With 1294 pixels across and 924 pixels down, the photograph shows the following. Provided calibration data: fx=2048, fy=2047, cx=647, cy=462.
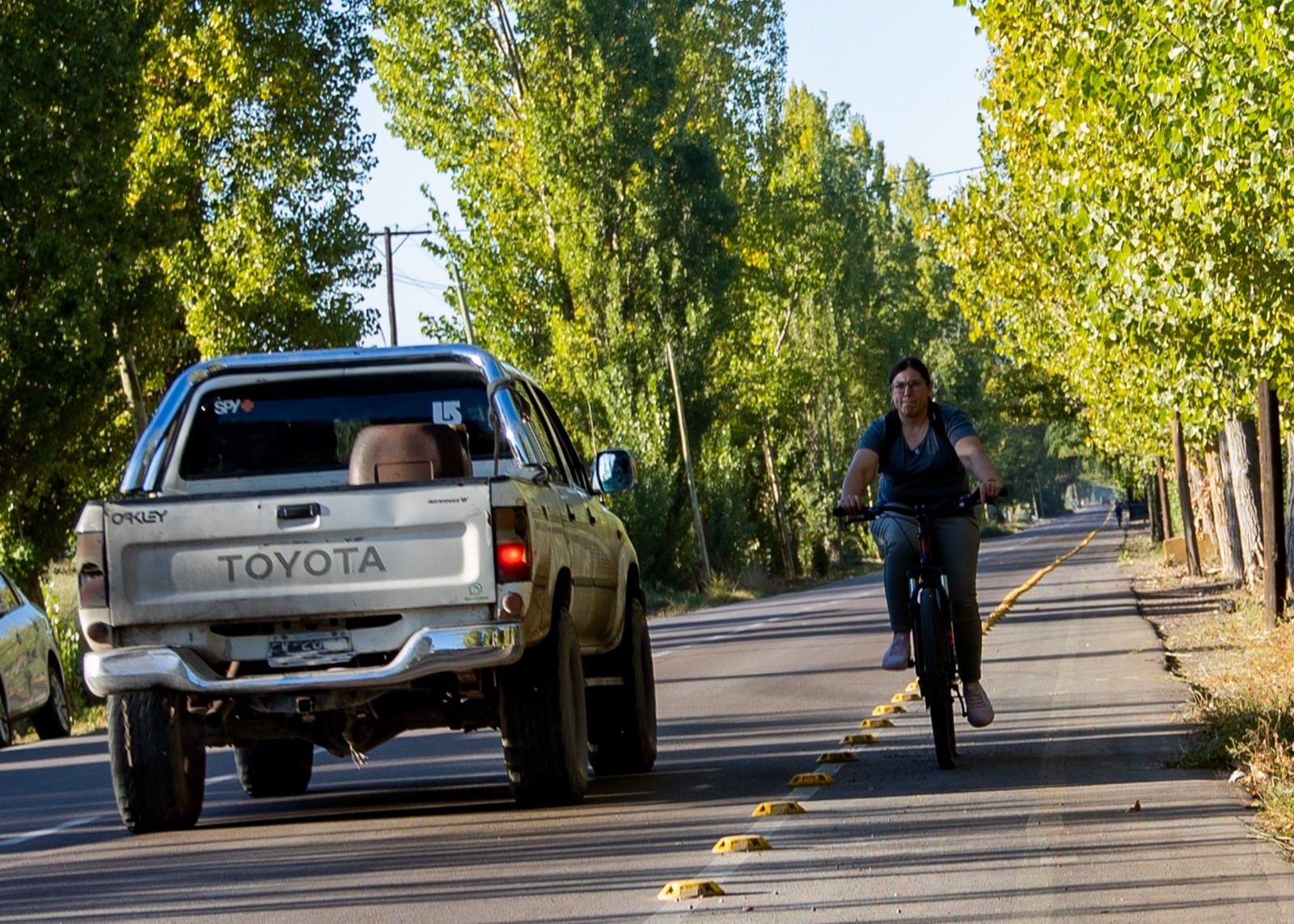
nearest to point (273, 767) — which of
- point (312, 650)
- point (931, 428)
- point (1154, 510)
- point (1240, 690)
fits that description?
point (312, 650)

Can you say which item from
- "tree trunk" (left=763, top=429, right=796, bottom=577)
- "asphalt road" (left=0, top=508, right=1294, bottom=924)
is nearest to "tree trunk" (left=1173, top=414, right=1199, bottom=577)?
"asphalt road" (left=0, top=508, right=1294, bottom=924)

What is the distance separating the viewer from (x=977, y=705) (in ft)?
34.1

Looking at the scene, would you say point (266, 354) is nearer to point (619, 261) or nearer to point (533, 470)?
point (533, 470)

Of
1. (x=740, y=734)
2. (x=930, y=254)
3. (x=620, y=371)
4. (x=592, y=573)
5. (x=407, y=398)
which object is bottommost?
(x=740, y=734)

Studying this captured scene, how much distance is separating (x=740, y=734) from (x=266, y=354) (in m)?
4.34

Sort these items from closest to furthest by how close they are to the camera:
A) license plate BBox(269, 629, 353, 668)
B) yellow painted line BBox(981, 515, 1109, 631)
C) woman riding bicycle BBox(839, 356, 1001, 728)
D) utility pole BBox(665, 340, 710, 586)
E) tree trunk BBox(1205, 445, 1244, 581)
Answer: license plate BBox(269, 629, 353, 668)
woman riding bicycle BBox(839, 356, 1001, 728)
yellow painted line BBox(981, 515, 1109, 631)
tree trunk BBox(1205, 445, 1244, 581)
utility pole BBox(665, 340, 710, 586)

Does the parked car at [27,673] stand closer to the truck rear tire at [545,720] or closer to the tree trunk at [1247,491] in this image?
the truck rear tire at [545,720]

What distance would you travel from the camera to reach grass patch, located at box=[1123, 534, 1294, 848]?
871 centimetres

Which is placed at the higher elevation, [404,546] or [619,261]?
[619,261]

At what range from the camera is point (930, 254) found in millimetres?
84625

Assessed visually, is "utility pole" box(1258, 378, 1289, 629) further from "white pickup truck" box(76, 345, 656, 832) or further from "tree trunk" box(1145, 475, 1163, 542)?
"tree trunk" box(1145, 475, 1163, 542)

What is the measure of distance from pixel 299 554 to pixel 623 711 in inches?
111

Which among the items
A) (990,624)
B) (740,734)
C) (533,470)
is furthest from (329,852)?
(990,624)

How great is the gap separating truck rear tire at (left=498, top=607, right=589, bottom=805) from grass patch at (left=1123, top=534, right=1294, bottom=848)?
301cm
